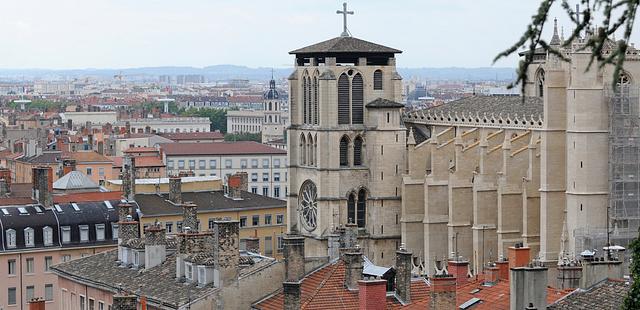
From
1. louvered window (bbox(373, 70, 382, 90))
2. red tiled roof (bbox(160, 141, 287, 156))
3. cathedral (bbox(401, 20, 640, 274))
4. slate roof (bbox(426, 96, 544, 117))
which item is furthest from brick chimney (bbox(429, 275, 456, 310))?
red tiled roof (bbox(160, 141, 287, 156))

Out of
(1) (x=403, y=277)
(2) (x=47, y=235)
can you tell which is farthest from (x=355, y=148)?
(1) (x=403, y=277)

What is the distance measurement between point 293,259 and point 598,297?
11061mm

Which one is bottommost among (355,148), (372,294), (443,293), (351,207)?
(351,207)

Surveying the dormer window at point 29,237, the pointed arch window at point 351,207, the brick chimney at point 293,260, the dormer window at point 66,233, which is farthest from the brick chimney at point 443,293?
the pointed arch window at point 351,207

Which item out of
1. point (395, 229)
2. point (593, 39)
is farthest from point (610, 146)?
point (593, 39)

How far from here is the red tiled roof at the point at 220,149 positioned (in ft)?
416

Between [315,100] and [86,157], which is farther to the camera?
[86,157]

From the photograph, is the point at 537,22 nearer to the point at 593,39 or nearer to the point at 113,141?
the point at 593,39

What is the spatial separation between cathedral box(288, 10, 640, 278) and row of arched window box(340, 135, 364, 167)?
0.07 m

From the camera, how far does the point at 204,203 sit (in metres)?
75.8

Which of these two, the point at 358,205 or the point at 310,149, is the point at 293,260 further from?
the point at 310,149

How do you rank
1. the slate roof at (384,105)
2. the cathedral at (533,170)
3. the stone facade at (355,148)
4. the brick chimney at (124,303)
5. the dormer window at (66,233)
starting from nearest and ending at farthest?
the brick chimney at (124,303) → the cathedral at (533,170) → the dormer window at (66,233) → the stone facade at (355,148) → the slate roof at (384,105)

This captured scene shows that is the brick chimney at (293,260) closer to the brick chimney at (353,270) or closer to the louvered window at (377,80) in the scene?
the brick chimney at (353,270)

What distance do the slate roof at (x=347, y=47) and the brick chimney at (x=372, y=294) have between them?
4364 cm
